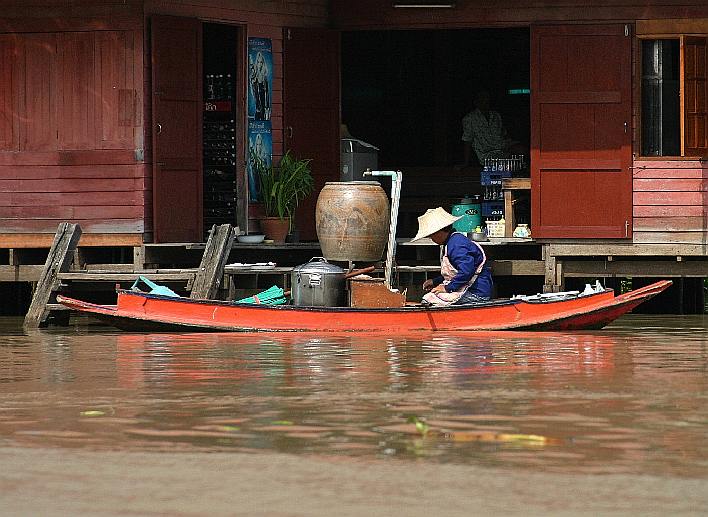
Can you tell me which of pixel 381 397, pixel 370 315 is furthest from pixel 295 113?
pixel 381 397

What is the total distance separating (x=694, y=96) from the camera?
1727 centimetres

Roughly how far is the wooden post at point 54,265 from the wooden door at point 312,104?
3.01m

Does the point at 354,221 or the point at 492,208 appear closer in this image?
the point at 354,221

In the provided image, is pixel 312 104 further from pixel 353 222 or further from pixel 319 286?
pixel 319 286

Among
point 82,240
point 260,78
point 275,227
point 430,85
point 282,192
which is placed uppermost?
point 430,85

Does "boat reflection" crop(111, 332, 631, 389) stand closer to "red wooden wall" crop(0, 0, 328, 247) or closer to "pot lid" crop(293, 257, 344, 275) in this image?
"pot lid" crop(293, 257, 344, 275)

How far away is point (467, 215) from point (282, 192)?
2.38m

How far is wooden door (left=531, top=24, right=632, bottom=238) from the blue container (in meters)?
1.26

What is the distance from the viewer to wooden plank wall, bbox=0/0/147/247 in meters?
17.1

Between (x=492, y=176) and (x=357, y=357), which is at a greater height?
(x=492, y=176)

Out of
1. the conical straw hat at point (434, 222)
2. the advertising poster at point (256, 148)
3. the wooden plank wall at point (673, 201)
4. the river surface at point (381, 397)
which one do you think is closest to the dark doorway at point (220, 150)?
the advertising poster at point (256, 148)

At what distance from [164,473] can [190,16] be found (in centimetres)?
1032

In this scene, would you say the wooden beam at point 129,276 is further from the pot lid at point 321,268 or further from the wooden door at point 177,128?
the pot lid at point 321,268

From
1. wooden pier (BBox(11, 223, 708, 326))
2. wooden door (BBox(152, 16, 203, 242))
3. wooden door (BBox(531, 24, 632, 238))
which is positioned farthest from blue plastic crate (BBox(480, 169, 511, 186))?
wooden door (BBox(152, 16, 203, 242))
